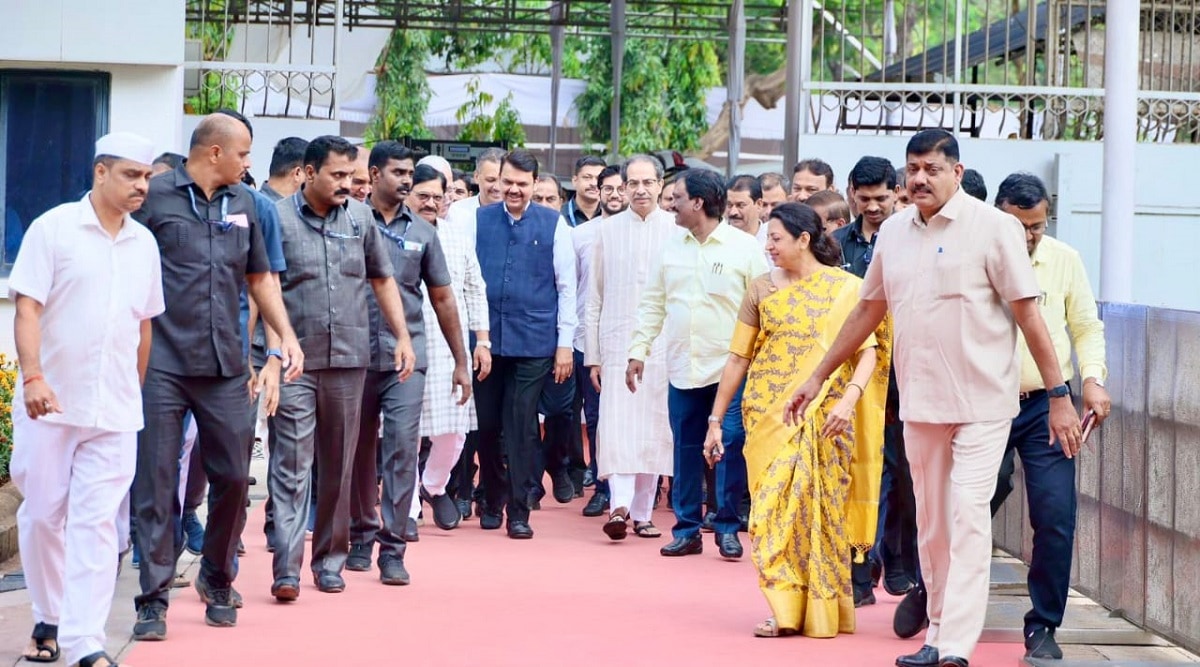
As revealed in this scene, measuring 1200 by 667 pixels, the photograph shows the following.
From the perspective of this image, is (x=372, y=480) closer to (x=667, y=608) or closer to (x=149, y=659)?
(x=667, y=608)

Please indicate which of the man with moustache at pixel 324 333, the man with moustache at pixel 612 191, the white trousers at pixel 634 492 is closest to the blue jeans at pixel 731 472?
the white trousers at pixel 634 492

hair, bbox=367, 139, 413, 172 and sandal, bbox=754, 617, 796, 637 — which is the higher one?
hair, bbox=367, 139, 413, 172

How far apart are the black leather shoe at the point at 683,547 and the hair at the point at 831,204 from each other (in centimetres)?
192

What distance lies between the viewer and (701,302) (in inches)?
402

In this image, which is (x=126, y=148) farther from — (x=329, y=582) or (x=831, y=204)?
(x=831, y=204)

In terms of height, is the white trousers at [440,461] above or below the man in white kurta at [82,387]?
below

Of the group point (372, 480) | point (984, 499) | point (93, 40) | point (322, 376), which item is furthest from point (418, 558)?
point (93, 40)

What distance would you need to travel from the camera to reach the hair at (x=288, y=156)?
9156mm

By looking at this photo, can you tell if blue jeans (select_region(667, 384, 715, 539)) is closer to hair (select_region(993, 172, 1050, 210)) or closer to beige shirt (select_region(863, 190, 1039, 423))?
hair (select_region(993, 172, 1050, 210))

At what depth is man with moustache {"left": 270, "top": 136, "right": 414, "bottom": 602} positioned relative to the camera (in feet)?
27.0

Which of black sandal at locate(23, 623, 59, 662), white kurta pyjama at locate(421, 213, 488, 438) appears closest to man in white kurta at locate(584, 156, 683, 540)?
white kurta pyjama at locate(421, 213, 488, 438)

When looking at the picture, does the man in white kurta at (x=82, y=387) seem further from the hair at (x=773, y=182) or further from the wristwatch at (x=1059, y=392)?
the hair at (x=773, y=182)

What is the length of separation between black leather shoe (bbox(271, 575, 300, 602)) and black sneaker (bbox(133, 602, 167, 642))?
3.27 feet

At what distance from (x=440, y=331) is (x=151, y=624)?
381cm
